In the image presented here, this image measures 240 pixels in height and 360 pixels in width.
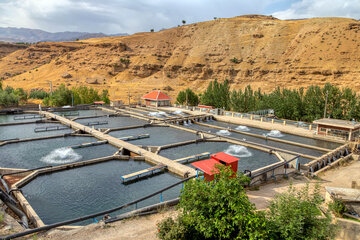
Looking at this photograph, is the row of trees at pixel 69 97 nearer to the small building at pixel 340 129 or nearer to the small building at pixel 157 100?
the small building at pixel 157 100

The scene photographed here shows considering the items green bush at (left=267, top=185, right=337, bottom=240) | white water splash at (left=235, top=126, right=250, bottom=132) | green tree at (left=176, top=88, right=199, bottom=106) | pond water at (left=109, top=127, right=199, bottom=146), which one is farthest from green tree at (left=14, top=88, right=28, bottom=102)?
green bush at (left=267, top=185, right=337, bottom=240)

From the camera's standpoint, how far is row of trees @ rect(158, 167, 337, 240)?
7.02 metres

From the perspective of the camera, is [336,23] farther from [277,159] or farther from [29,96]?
[29,96]

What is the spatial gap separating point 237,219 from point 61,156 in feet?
68.5

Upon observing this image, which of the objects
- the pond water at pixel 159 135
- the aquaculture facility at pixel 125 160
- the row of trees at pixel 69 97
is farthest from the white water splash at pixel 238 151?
the row of trees at pixel 69 97

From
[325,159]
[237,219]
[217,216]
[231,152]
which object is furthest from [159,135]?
[237,219]

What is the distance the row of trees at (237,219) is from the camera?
7.02 metres

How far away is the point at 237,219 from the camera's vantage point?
7.13 meters

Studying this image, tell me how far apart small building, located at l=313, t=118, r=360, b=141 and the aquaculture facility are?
0.74m

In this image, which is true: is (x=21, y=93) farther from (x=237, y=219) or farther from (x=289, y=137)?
(x=237, y=219)

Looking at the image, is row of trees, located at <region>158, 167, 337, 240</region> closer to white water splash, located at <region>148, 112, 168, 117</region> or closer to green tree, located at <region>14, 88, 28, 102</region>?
white water splash, located at <region>148, 112, 168, 117</region>

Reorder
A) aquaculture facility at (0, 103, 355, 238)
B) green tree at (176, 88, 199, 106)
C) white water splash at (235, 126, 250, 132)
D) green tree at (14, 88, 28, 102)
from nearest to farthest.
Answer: aquaculture facility at (0, 103, 355, 238), white water splash at (235, 126, 250, 132), green tree at (14, 88, 28, 102), green tree at (176, 88, 199, 106)

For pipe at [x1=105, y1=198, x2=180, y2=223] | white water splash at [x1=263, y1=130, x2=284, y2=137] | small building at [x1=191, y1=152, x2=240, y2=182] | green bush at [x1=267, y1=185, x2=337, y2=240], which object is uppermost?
green bush at [x1=267, y1=185, x2=337, y2=240]

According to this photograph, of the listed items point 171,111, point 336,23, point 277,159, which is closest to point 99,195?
point 277,159
